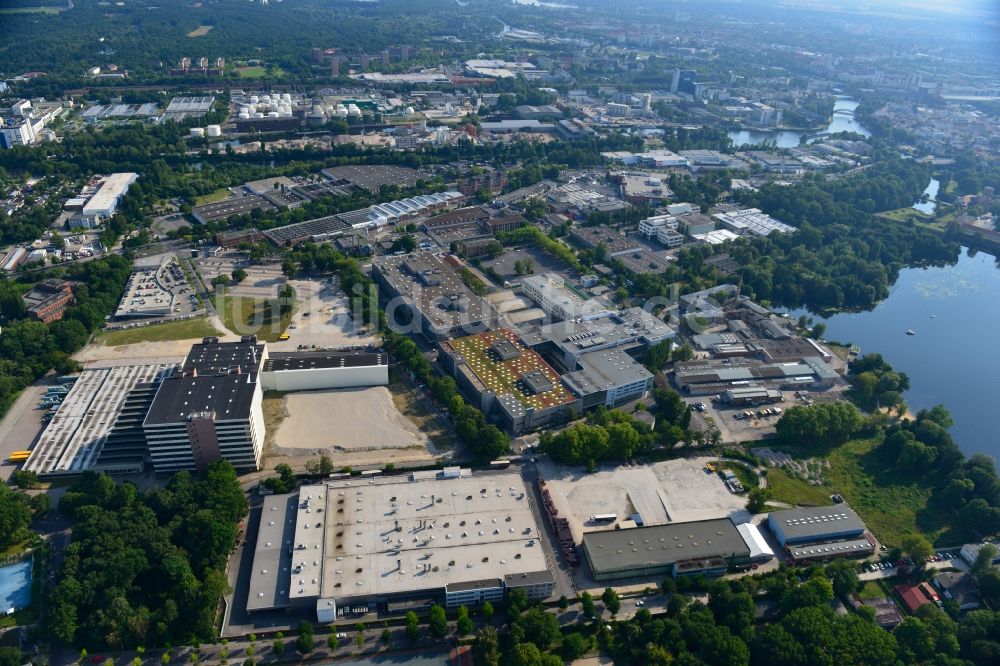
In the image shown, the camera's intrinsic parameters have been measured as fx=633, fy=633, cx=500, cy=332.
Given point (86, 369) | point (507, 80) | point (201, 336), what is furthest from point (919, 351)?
point (507, 80)

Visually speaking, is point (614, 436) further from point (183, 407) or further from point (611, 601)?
point (183, 407)

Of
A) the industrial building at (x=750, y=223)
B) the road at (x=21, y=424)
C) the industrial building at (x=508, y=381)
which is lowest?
the road at (x=21, y=424)

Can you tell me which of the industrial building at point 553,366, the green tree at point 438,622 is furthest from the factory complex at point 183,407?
the green tree at point 438,622

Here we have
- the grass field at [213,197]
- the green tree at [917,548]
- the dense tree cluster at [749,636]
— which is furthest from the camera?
the grass field at [213,197]

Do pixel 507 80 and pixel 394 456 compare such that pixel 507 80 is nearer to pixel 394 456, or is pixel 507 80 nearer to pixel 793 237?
pixel 793 237

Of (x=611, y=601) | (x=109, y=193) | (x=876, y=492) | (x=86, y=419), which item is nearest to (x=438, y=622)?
(x=611, y=601)

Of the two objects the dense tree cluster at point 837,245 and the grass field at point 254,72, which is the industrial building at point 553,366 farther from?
the grass field at point 254,72
